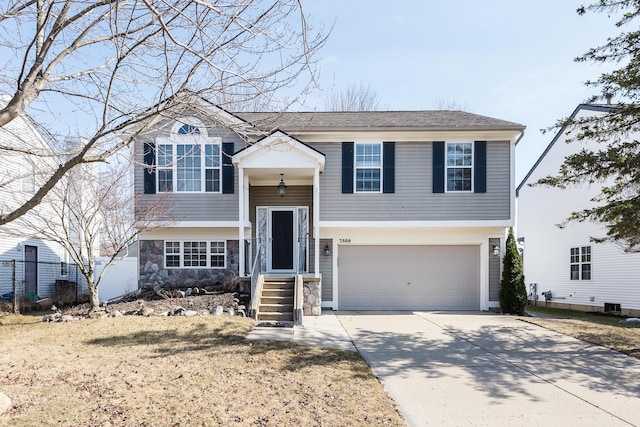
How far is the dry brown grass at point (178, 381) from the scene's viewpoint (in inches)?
190

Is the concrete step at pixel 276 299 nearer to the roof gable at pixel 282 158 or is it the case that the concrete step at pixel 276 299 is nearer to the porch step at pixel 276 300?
the porch step at pixel 276 300

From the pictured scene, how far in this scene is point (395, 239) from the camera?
46.4ft

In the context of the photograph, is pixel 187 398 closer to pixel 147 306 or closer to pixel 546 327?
pixel 147 306

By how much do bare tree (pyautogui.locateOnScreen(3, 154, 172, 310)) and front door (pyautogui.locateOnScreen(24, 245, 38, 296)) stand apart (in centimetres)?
378

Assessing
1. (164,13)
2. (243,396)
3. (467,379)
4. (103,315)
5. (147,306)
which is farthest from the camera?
(147,306)

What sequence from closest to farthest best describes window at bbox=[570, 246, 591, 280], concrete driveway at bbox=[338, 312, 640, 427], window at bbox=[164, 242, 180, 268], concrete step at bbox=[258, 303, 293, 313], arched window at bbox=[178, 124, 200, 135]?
1. concrete driveway at bbox=[338, 312, 640, 427]
2. arched window at bbox=[178, 124, 200, 135]
3. concrete step at bbox=[258, 303, 293, 313]
4. window at bbox=[164, 242, 180, 268]
5. window at bbox=[570, 246, 591, 280]

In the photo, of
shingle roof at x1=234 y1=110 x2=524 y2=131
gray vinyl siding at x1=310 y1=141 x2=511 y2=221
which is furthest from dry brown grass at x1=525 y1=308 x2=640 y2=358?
shingle roof at x1=234 y1=110 x2=524 y2=131

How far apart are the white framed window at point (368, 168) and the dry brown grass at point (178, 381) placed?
6306 mm

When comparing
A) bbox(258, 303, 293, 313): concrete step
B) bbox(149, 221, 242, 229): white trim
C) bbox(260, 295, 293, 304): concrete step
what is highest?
bbox(149, 221, 242, 229): white trim

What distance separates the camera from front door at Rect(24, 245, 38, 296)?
51.7 ft

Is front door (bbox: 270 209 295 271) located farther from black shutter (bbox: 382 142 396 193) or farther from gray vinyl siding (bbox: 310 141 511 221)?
black shutter (bbox: 382 142 396 193)

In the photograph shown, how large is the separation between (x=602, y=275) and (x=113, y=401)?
16855 millimetres

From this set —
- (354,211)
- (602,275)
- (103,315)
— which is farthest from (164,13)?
(602,275)

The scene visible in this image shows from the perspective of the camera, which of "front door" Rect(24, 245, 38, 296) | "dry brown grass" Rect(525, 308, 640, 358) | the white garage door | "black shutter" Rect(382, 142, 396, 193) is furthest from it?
"front door" Rect(24, 245, 38, 296)
